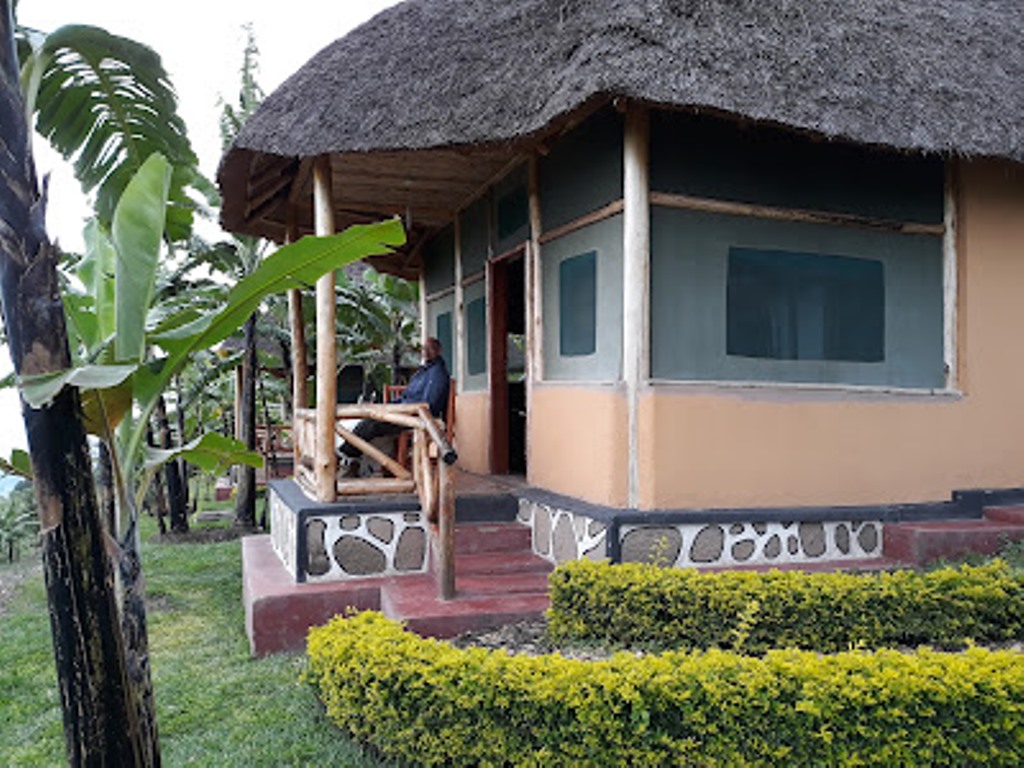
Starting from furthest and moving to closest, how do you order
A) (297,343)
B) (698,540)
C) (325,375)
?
(297,343) → (325,375) → (698,540)

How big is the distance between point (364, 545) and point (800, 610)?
9.63 ft

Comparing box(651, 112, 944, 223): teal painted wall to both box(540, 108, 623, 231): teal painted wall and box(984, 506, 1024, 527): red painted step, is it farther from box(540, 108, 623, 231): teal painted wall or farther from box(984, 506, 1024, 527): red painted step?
box(984, 506, 1024, 527): red painted step

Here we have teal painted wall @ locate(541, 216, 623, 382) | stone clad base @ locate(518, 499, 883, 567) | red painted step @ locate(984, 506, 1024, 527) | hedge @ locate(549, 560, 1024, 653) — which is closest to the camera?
hedge @ locate(549, 560, 1024, 653)

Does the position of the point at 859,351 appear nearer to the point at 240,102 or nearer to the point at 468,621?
the point at 468,621

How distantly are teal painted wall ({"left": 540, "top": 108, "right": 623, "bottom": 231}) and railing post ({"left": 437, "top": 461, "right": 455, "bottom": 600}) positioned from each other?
223 cm

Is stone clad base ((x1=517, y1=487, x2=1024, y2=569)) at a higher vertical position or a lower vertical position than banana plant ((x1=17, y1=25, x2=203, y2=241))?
lower

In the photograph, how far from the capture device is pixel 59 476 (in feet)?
7.89

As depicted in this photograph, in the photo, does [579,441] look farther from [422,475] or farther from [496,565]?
[422,475]

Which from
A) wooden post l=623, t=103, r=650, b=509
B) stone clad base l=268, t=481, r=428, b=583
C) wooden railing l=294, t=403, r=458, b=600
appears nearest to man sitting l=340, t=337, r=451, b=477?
wooden railing l=294, t=403, r=458, b=600

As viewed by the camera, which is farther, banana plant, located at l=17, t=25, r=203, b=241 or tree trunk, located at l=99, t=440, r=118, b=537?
banana plant, located at l=17, t=25, r=203, b=241

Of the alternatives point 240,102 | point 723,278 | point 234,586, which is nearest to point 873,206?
point 723,278

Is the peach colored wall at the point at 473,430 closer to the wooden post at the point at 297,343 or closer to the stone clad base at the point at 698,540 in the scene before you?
the wooden post at the point at 297,343

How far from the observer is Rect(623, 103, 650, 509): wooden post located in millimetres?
5723

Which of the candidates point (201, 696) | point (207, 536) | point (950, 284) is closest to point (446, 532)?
point (201, 696)
